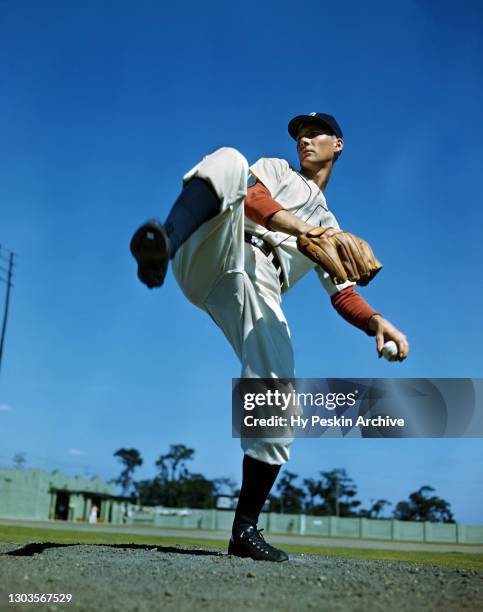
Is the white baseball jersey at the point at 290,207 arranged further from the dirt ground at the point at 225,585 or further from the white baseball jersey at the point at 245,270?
the dirt ground at the point at 225,585

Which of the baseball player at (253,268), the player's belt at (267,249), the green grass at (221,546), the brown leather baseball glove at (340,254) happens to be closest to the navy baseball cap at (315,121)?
the baseball player at (253,268)

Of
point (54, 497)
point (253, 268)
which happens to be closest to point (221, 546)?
point (253, 268)

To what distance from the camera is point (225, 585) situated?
2.35 meters

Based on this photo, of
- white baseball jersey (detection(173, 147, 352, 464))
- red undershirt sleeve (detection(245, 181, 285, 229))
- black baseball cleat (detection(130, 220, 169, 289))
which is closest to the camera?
black baseball cleat (detection(130, 220, 169, 289))

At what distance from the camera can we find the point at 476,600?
2256 mm

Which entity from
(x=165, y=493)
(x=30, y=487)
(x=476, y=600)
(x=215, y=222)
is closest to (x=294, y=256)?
(x=215, y=222)

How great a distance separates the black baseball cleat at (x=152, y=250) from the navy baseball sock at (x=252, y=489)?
1.19 meters

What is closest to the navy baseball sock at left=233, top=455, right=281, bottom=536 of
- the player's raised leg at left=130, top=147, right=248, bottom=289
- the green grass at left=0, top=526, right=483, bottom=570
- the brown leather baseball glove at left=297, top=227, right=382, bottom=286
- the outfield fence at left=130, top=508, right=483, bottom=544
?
the brown leather baseball glove at left=297, top=227, right=382, bottom=286

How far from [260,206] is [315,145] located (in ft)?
3.07

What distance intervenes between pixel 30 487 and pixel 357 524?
73.4 ft

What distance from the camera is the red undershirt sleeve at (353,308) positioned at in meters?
3.53

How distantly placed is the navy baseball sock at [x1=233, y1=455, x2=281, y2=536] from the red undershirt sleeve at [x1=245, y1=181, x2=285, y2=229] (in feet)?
3.95

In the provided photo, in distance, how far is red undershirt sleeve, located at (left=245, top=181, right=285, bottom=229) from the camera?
3264mm

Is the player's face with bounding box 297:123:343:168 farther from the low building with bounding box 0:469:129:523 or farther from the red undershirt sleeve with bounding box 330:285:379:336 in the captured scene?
the low building with bounding box 0:469:129:523
